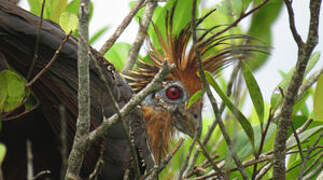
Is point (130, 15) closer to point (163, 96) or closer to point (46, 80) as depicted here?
point (46, 80)

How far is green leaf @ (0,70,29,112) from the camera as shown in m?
2.05

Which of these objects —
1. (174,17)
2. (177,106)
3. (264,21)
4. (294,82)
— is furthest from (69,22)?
(177,106)

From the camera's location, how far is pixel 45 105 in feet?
8.70

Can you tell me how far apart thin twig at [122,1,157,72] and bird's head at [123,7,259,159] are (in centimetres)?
49

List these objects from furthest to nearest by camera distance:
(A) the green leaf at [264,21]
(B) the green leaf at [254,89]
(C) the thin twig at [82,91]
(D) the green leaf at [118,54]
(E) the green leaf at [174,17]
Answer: (D) the green leaf at [118,54] → (E) the green leaf at [174,17] → (B) the green leaf at [254,89] → (C) the thin twig at [82,91] → (A) the green leaf at [264,21]

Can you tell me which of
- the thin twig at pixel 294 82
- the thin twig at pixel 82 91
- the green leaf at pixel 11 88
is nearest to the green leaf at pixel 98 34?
the green leaf at pixel 11 88

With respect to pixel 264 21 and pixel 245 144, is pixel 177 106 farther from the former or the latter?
pixel 264 21

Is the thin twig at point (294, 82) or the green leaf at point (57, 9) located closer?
the thin twig at point (294, 82)

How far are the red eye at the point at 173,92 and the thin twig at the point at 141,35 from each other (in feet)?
3.53

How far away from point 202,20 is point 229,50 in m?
0.83

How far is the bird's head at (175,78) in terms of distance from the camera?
4258 millimetres

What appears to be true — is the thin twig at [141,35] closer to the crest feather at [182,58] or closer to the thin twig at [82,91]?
the crest feather at [182,58]

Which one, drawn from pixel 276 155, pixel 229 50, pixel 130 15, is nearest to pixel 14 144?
pixel 130 15

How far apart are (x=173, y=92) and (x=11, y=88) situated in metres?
2.80
